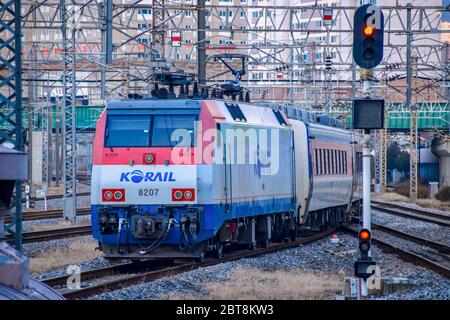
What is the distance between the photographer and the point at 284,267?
59.2 feet

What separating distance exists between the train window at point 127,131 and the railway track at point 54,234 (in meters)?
6.29

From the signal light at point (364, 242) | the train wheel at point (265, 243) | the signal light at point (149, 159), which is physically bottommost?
the train wheel at point (265, 243)

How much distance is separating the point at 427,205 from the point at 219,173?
3302 cm

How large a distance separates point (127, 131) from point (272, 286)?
4.33m

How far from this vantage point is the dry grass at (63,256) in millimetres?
18609

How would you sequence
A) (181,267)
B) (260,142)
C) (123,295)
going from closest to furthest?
1. (123,295)
2. (181,267)
3. (260,142)

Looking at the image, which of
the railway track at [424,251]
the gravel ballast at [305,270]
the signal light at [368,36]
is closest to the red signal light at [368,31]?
the signal light at [368,36]

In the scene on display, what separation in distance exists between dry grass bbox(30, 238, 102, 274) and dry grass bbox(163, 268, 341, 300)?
12.7 ft

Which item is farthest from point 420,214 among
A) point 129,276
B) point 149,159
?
point 129,276

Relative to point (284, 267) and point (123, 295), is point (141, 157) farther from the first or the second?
point (123, 295)

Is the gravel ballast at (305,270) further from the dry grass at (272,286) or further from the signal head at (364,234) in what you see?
the signal head at (364,234)

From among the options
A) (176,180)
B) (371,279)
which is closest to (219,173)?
(176,180)

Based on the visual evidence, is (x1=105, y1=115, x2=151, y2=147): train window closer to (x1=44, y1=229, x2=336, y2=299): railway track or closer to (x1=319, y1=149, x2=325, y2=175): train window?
(x1=44, y1=229, x2=336, y2=299): railway track

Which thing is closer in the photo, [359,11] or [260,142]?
[359,11]
